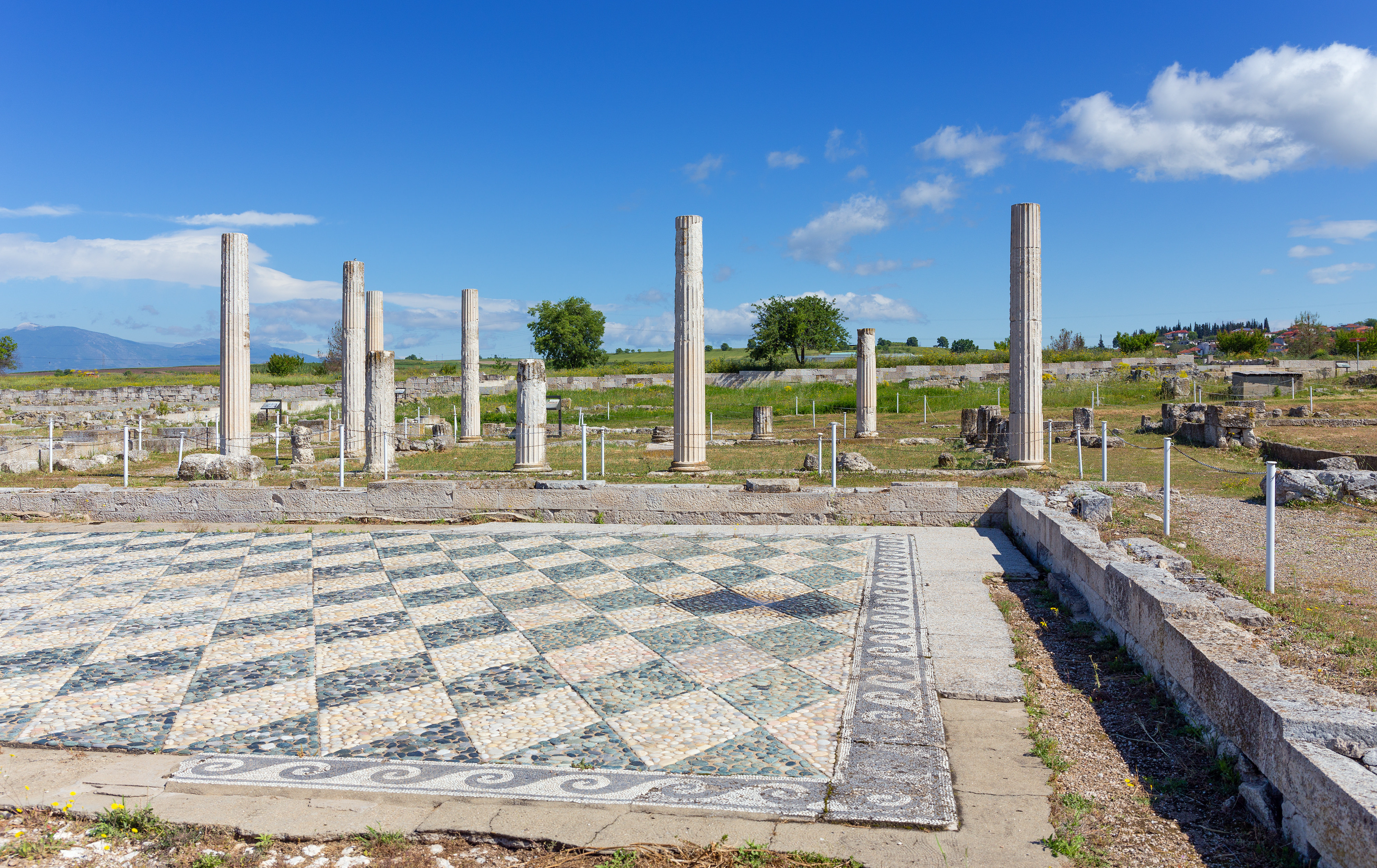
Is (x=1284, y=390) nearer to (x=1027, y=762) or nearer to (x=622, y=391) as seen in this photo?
(x=622, y=391)

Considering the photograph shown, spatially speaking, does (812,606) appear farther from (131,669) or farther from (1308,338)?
(1308,338)

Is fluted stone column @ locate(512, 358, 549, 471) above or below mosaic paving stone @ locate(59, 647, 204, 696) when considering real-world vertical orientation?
above

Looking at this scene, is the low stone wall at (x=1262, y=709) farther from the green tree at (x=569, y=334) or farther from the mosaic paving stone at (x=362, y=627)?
the green tree at (x=569, y=334)

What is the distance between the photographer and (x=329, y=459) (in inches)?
910

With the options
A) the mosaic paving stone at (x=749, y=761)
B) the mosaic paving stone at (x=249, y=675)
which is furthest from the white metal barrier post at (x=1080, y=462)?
the mosaic paving stone at (x=249, y=675)

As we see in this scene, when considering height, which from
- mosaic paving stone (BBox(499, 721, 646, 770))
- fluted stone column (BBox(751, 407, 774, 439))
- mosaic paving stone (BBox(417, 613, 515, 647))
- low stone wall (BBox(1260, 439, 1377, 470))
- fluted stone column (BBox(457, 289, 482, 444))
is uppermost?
fluted stone column (BBox(457, 289, 482, 444))

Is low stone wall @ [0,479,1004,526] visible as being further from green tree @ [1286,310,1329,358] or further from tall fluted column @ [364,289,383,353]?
green tree @ [1286,310,1329,358]

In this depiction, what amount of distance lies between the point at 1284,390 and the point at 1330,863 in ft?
128

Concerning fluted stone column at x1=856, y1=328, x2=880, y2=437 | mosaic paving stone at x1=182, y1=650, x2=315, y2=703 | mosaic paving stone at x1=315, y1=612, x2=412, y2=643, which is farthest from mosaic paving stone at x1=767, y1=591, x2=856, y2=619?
fluted stone column at x1=856, y1=328, x2=880, y2=437

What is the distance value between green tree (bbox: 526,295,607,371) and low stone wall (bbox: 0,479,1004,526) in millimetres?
62379

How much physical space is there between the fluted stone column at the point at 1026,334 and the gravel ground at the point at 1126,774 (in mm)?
11872

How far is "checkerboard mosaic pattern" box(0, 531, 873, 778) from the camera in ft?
13.8

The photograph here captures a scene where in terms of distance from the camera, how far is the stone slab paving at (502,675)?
3.80m

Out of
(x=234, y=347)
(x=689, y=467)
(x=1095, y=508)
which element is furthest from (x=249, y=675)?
(x=234, y=347)
